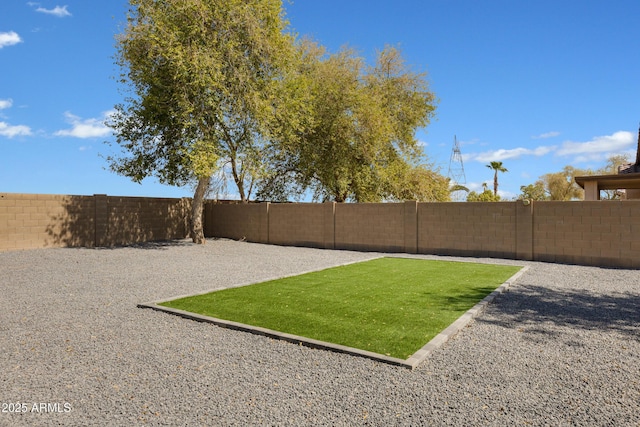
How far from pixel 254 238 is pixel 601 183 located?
14.9 metres

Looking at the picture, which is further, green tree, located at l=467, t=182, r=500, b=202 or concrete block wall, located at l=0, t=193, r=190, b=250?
green tree, located at l=467, t=182, r=500, b=202

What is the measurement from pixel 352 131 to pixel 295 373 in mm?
17758

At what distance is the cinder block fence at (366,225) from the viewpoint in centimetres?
1176

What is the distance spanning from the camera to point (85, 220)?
1605cm

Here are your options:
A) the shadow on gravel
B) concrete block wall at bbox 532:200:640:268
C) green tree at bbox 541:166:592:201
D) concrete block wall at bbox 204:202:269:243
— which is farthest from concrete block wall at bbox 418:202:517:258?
green tree at bbox 541:166:592:201

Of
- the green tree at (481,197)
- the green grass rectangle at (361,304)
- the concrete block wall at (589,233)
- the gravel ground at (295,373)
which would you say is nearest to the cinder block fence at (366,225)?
the concrete block wall at (589,233)

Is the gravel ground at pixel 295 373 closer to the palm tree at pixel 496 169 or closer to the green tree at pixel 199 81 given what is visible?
the green tree at pixel 199 81

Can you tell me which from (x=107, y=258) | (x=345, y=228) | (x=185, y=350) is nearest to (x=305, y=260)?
(x=345, y=228)

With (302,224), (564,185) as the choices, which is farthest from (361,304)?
(564,185)

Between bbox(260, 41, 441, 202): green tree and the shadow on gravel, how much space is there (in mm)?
12347

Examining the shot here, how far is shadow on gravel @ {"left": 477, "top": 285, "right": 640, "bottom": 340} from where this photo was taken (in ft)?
18.7

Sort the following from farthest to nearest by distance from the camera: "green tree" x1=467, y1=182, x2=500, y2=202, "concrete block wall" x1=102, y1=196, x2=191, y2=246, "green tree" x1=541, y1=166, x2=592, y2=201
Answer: "green tree" x1=541, y1=166, x2=592, y2=201, "green tree" x1=467, y1=182, x2=500, y2=202, "concrete block wall" x1=102, y1=196, x2=191, y2=246

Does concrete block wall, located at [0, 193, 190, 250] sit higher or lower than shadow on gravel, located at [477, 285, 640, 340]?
higher

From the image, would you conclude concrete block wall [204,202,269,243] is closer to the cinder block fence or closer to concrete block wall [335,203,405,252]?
the cinder block fence
